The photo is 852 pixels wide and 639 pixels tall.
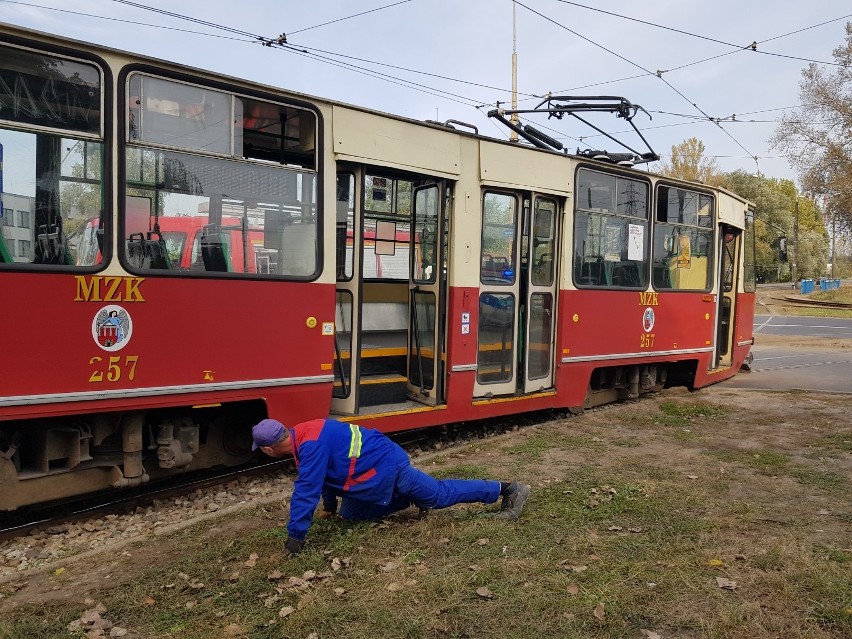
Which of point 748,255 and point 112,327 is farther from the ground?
point 748,255

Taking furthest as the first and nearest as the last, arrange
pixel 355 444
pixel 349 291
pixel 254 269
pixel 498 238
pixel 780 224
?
pixel 780 224 < pixel 498 238 < pixel 349 291 < pixel 254 269 < pixel 355 444

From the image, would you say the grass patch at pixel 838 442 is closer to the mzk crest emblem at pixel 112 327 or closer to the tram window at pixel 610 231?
the tram window at pixel 610 231

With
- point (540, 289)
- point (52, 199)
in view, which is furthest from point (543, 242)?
point (52, 199)

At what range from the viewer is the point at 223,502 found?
5.80 m

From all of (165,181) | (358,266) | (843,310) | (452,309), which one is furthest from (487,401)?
(843,310)

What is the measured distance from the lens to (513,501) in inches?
199

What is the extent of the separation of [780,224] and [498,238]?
60.0 meters

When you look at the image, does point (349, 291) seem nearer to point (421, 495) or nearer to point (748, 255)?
point (421, 495)

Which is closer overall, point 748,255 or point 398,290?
point 398,290

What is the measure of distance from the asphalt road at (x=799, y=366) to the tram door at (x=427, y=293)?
23.1 feet

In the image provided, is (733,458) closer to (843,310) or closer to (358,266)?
(358,266)

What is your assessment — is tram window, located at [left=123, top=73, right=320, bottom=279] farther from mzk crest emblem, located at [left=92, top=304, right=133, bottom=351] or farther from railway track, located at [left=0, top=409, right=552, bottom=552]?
railway track, located at [left=0, top=409, right=552, bottom=552]

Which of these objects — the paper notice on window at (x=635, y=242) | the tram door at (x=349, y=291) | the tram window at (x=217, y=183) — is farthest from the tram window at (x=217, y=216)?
the paper notice on window at (x=635, y=242)

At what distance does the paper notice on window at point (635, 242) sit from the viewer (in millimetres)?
9508
